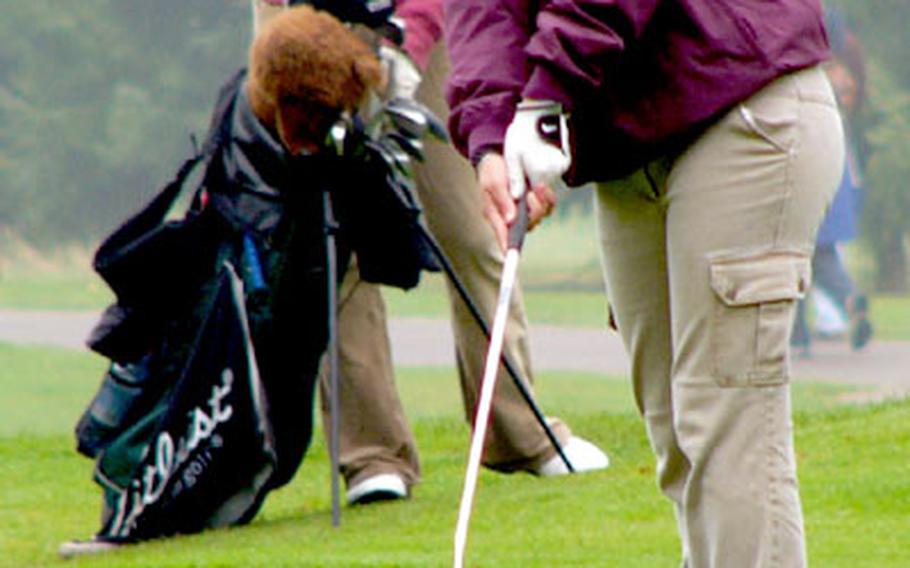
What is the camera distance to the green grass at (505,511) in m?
5.30

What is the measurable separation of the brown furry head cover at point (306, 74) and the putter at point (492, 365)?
229cm

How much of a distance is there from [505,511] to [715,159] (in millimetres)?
2447

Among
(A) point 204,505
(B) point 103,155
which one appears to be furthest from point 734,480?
(B) point 103,155

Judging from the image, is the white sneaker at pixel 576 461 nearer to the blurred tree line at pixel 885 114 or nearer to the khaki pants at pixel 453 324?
the khaki pants at pixel 453 324

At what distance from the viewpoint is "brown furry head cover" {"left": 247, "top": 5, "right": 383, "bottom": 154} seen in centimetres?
571

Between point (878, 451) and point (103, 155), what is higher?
point (878, 451)

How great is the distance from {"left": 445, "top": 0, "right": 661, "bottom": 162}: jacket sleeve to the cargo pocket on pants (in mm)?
375

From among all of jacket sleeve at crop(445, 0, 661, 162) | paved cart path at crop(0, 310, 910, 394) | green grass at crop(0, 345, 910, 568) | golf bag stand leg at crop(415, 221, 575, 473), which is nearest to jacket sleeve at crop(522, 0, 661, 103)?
jacket sleeve at crop(445, 0, 661, 162)

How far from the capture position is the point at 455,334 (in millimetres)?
6668

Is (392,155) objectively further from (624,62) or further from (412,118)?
(624,62)

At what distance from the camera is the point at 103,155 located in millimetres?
11812

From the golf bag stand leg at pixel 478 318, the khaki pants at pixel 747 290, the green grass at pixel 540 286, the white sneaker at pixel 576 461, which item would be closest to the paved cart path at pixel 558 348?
the green grass at pixel 540 286

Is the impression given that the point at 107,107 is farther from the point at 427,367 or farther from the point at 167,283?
the point at 167,283

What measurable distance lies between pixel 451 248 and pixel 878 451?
135 centimetres
